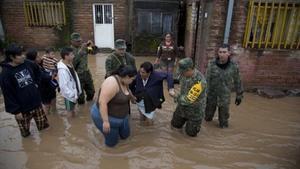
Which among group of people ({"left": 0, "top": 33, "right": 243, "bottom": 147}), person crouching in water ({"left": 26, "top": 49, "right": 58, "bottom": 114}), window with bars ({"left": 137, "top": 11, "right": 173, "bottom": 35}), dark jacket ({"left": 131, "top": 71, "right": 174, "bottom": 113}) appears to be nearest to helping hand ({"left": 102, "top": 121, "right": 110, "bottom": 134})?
group of people ({"left": 0, "top": 33, "right": 243, "bottom": 147})

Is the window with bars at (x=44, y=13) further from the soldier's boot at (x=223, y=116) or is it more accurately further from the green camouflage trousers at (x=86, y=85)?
the soldier's boot at (x=223, y=116)

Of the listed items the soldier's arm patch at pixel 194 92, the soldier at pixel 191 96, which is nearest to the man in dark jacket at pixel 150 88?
the soldier at pixel 191 96

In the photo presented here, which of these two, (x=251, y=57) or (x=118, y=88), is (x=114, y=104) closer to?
(x=118, y=88)

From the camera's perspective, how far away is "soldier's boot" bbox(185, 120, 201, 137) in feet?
13.9

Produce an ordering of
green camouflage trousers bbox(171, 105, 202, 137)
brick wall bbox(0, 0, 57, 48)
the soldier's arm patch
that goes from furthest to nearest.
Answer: brick wall bbox(0, 0, 57, 48), green camouflage trousers bbox(171, 105, 202, 137), the soldier's arm patch

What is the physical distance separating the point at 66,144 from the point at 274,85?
17.9 ft

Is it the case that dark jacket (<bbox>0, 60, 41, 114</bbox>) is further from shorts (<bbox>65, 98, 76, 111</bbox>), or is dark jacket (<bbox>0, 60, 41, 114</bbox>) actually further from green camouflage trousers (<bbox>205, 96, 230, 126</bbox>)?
green camouflage trousers (<bbox>205, 96, 230, 126</bbox>)

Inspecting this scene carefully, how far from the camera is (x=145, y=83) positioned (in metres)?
4.39

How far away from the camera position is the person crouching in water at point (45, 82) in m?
4.53

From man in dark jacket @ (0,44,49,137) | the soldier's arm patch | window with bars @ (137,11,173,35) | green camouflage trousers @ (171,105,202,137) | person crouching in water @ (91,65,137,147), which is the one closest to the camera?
person crouching in water @ (91,65,137,147)

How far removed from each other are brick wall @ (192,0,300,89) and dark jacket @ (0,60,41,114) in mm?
4348

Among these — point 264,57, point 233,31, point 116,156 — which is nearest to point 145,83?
point 116,156

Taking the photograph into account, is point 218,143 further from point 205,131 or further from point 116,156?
point 116,156

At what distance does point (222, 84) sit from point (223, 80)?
0.08m
